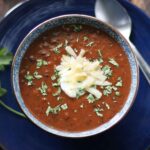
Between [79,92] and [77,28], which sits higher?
[77,28]

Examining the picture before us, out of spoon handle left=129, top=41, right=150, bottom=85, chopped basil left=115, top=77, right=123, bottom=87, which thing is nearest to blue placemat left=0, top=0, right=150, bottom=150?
spoon handle left=129, top=41, right=150, bottom=85

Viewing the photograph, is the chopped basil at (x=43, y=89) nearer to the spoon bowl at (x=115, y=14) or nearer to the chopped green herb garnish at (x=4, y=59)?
the chopped green herb garnish at (x=4, y=59)

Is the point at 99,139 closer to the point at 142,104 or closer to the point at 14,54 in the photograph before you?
the point at 142,104

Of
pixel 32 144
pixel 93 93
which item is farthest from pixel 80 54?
pixel 32 144

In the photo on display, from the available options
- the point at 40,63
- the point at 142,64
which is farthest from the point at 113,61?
the point at 40,63

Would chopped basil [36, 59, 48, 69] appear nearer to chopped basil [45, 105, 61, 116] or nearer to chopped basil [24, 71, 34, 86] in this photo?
Answer: chopped basil [24, 71, 34, 86]

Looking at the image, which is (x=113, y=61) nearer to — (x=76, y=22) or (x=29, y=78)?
(x=76, y=22)
